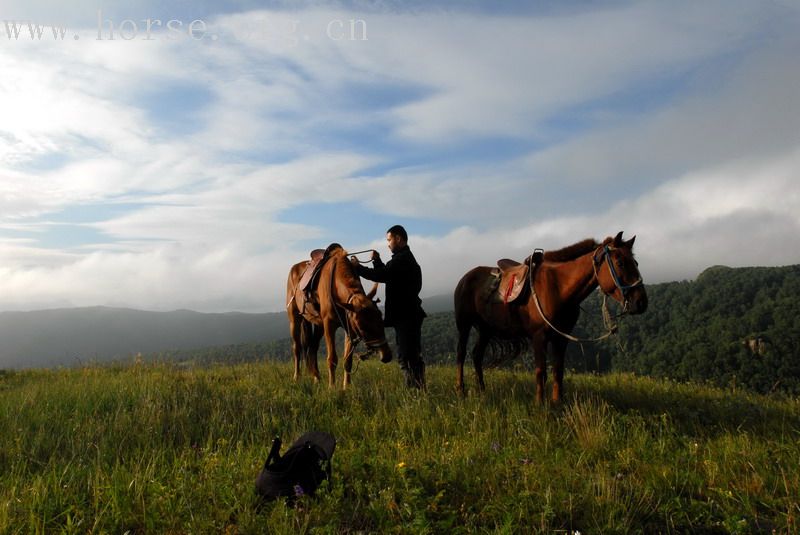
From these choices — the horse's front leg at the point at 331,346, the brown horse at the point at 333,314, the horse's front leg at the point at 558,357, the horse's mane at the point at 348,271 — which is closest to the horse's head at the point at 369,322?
the brown horse at the point at 333,314

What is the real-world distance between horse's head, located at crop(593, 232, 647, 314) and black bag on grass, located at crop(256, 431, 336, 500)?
405cm

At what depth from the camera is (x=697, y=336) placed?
78.7 metres

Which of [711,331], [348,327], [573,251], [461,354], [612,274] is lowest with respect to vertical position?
[711,331]

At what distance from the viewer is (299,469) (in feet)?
11.7

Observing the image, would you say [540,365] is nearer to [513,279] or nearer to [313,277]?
[513,279]

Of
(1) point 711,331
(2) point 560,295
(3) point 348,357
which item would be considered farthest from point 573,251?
(1) point 711,331

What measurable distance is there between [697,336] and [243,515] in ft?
305

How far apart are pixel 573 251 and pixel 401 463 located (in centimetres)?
424

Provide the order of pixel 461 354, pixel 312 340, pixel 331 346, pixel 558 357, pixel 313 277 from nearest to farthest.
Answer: pixel 558 357 → pixel 331 346 → pixel 461 354 → pixel 313 277 → pixel 312 340

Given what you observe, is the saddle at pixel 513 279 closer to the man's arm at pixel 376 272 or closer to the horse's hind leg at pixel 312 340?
the man's arm at pixel 376 272

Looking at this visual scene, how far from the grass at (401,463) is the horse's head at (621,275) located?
1.42 meters

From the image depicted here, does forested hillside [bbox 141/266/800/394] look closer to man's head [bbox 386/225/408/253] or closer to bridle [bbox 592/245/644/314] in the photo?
man's head [bbox 386/225/408/253]

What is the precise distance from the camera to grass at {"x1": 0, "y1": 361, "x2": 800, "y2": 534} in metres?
3.19

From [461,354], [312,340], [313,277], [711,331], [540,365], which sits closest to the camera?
[540,365]
